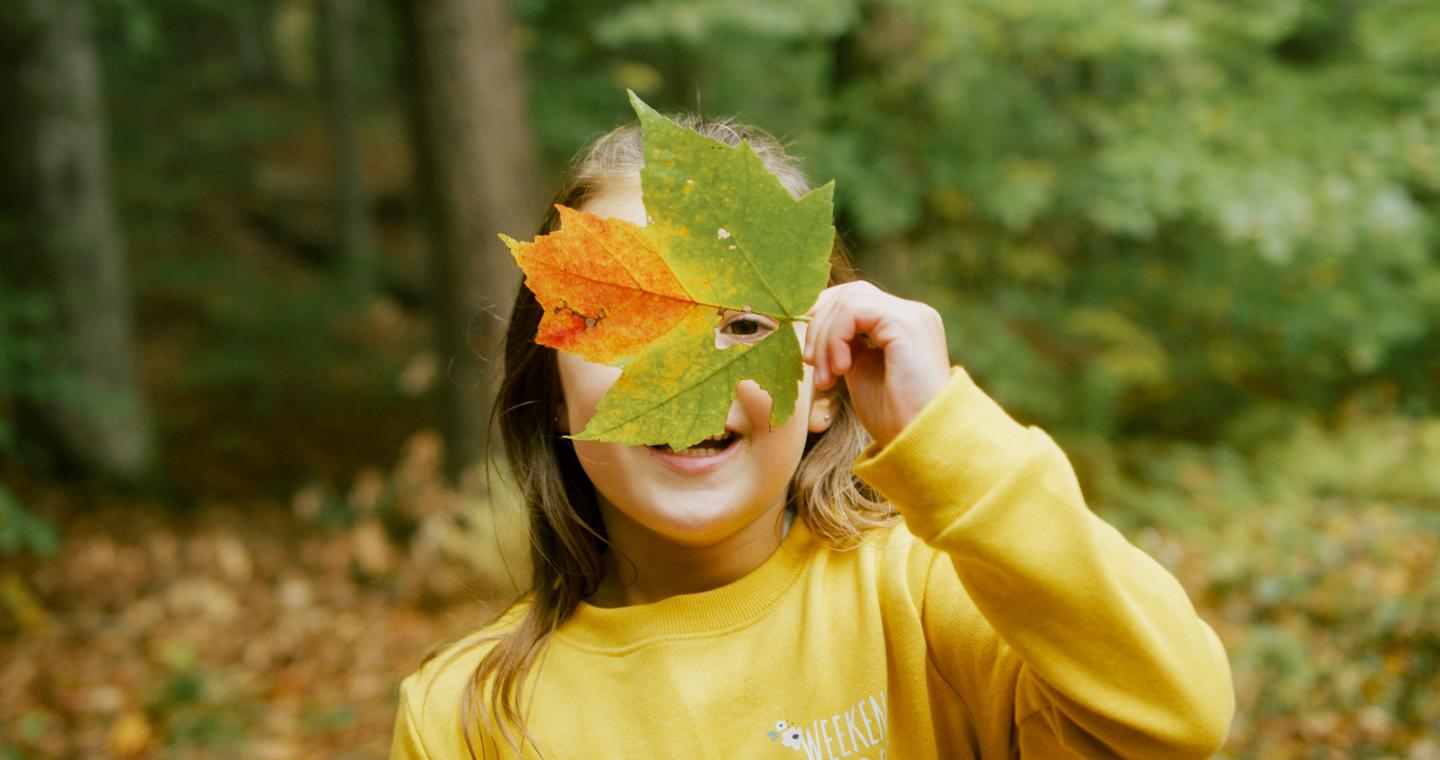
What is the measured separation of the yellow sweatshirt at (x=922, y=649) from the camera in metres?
1.02

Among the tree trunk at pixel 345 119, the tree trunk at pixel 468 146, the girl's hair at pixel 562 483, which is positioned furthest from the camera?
the tree trunk at pixel 345 119

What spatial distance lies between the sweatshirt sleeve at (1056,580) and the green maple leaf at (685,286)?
172 millimetres

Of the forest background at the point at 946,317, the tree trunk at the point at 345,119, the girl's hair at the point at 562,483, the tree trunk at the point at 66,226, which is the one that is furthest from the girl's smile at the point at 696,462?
the tree trunk at the point at 345,119

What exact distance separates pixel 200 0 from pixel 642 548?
34.4ft

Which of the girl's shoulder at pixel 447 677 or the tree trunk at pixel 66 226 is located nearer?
the girl's shoulder at pixel 447 677

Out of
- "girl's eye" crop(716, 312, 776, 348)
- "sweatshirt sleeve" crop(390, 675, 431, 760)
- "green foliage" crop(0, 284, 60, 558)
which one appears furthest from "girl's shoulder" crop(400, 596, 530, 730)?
"green foliage" crop(0, 284, 60, 558)

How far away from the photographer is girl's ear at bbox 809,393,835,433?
1524 mm

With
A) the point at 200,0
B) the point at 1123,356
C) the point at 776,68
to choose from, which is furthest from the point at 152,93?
the point at 1123,356

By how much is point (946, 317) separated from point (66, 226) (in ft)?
21.4

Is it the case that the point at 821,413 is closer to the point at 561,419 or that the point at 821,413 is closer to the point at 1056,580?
the point at 561,419

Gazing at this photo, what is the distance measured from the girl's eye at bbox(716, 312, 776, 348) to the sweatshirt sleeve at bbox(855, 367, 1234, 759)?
7.5 inches

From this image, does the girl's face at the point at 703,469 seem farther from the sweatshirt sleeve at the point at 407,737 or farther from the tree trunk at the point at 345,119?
the tree trunk at the point at 345,119

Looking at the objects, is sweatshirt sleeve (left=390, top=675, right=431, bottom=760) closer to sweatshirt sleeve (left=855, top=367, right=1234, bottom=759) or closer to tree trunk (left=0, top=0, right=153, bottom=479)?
sweatshirt sleeve (left=855, top=367, right=1234, bottom=759)

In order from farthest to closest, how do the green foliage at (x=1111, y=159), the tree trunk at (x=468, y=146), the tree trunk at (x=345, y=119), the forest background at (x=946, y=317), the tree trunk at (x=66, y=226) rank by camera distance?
the tree trunk at (x=345, y=119), the tree trunk at (x=66, y=226), the tree trunk at (x=468, y=146), the green foliage at (x=1111, y=159), the forest background at (x=946, y=317)
